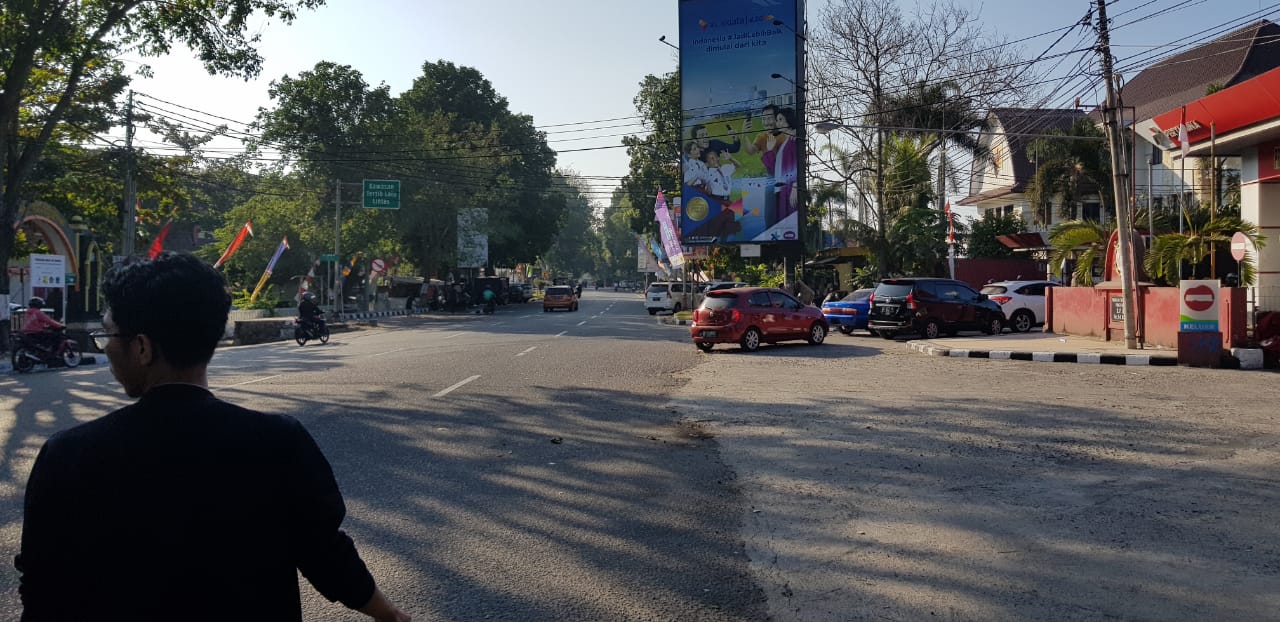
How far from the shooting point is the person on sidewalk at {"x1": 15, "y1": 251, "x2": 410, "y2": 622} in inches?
76.7

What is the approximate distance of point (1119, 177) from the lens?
18.0m

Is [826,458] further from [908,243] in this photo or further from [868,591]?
[908,243]

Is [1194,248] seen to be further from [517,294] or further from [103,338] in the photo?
[517,294]

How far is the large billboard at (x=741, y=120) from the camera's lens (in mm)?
34656

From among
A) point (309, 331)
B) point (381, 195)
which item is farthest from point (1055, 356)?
point (381, 195)

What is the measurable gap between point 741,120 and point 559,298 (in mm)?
16518

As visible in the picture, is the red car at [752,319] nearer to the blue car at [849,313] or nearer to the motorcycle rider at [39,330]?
the blue car at [849,313]

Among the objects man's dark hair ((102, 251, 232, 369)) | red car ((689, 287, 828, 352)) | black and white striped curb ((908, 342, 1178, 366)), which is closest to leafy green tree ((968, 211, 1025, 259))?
red car ((689, 287, 828, 352))

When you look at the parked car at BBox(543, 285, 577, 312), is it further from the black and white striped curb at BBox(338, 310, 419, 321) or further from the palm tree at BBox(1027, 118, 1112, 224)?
the palm tree at BBox(1027, 118, 1112, 224)

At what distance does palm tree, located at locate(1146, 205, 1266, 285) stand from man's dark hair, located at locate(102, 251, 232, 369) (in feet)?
67.6

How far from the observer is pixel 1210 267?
765 inches

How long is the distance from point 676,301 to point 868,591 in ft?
127

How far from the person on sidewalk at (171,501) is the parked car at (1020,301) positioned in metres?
25.5

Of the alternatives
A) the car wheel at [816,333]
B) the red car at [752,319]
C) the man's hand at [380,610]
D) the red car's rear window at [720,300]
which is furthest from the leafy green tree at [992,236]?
the man's hand at [380,610]
